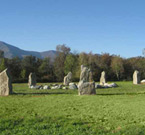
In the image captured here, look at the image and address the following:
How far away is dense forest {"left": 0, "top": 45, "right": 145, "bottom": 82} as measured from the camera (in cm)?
6053

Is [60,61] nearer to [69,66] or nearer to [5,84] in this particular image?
[69,66]

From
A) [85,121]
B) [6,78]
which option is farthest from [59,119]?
[6,78]

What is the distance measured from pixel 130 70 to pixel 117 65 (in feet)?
15.2

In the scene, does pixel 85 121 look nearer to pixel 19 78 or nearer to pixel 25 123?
pixel 25 123

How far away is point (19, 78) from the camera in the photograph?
56.4 metres

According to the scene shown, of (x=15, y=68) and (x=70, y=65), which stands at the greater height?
(x=70, y=65)

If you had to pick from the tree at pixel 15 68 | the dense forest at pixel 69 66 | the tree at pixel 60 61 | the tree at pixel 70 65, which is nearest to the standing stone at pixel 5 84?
the dense forest at pixel 69 66

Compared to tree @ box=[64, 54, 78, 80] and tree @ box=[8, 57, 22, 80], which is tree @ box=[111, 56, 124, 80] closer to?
tree @ box=[64, 54, 78, 80]

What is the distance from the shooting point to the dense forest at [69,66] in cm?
6053

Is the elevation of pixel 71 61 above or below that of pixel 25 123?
above

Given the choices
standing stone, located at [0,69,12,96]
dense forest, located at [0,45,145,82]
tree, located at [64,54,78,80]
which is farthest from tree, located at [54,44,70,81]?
standing stone, located at [0,69,12,96]

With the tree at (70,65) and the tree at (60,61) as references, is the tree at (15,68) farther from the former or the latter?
the tree at (70,65)

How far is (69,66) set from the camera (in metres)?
61.1

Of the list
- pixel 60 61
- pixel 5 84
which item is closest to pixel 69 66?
pixel 60 61
